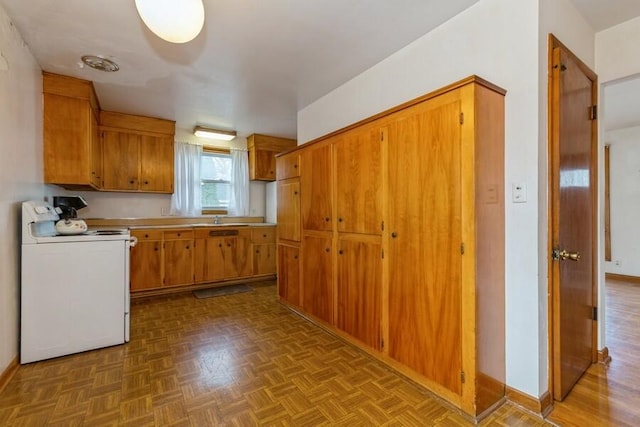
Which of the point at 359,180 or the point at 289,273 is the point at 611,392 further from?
the point at 289,273

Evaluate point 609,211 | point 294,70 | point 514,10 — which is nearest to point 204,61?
point 294,70

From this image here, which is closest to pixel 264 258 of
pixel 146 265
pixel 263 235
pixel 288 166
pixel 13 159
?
pixel 263 235

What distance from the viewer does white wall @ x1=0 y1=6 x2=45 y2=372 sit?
201 cm

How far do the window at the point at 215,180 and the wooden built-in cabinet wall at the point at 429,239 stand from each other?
9.95 ft

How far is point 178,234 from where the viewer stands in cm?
428

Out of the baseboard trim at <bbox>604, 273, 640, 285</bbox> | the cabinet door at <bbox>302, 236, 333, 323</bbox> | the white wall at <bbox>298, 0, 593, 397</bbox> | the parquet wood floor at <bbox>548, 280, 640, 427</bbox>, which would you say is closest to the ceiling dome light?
the white wall at <bbox>298, 0, 593, 397</bbox>

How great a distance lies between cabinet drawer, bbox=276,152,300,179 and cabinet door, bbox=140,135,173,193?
6.39 feet

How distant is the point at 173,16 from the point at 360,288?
2093 mm

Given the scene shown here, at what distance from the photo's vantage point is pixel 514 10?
1.75 m

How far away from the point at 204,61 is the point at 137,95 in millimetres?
1342

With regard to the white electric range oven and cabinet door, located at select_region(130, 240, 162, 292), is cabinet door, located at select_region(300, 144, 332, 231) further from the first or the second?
cabinet door, located at select_region(130, 240, 162, 292)

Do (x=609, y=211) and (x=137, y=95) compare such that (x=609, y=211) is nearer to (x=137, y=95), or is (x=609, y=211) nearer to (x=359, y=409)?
(x=359, y=409)

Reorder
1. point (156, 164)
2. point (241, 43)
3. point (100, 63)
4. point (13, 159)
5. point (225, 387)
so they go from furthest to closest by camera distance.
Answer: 1. point (156, 164)
2. point (100, 63)
3. point (241, 43)
4. point (13, 159)
5. point (225, 387)

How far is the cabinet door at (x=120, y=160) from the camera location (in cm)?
404
